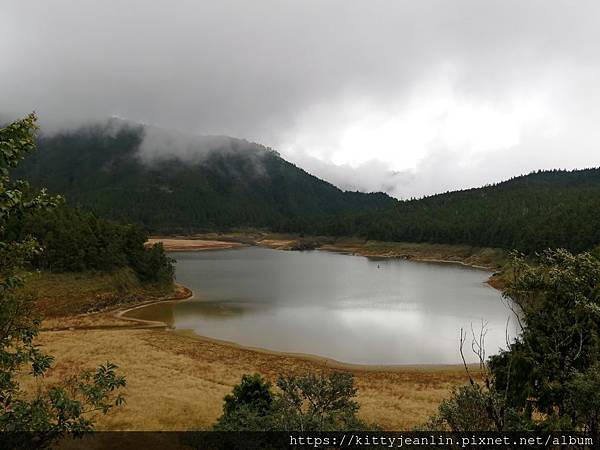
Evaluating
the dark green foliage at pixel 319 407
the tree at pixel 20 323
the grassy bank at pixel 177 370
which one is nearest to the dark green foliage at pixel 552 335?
the dark green foliage at pixel 319 407

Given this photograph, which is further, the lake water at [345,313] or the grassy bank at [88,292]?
the grassy bank at [88,292]

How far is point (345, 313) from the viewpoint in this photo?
64375 millimetres

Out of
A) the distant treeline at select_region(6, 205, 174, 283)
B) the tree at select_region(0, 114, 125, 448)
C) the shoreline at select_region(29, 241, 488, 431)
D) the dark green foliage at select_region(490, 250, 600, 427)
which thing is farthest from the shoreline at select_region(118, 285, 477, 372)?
the tree at select_region(0, 114, 125, 448)

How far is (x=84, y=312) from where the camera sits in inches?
2518

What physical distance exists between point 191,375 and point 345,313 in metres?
30.2

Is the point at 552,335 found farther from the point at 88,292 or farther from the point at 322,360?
the point at 88,292

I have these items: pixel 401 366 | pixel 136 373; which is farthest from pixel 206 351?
pixel 401 366

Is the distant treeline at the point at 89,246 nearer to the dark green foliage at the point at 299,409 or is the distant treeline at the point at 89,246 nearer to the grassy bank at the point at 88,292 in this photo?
the grassy bank at the point at 88,292

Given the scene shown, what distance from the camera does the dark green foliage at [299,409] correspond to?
17.6 metres

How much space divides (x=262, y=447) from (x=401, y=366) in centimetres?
2775

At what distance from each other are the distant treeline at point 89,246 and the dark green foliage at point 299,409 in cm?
5154

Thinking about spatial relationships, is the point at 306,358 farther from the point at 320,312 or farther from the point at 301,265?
the point at 301,265

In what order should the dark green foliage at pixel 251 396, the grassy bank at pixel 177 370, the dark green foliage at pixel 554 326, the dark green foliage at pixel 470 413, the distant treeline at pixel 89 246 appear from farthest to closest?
the distant treeline at pixel 89 246, the grassy bank at pixel 177 370, the dark green foliage at pixel 251 396, the dark green foliage at pixel 554 326, the dark green foliage at pixel 470 413

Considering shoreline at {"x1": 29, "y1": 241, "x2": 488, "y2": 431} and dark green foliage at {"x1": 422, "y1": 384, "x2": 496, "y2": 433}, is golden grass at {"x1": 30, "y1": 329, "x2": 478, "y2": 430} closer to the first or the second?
shoreline at {"x1": 29, "y1": 241, "x2": 488, "y2": 431}
